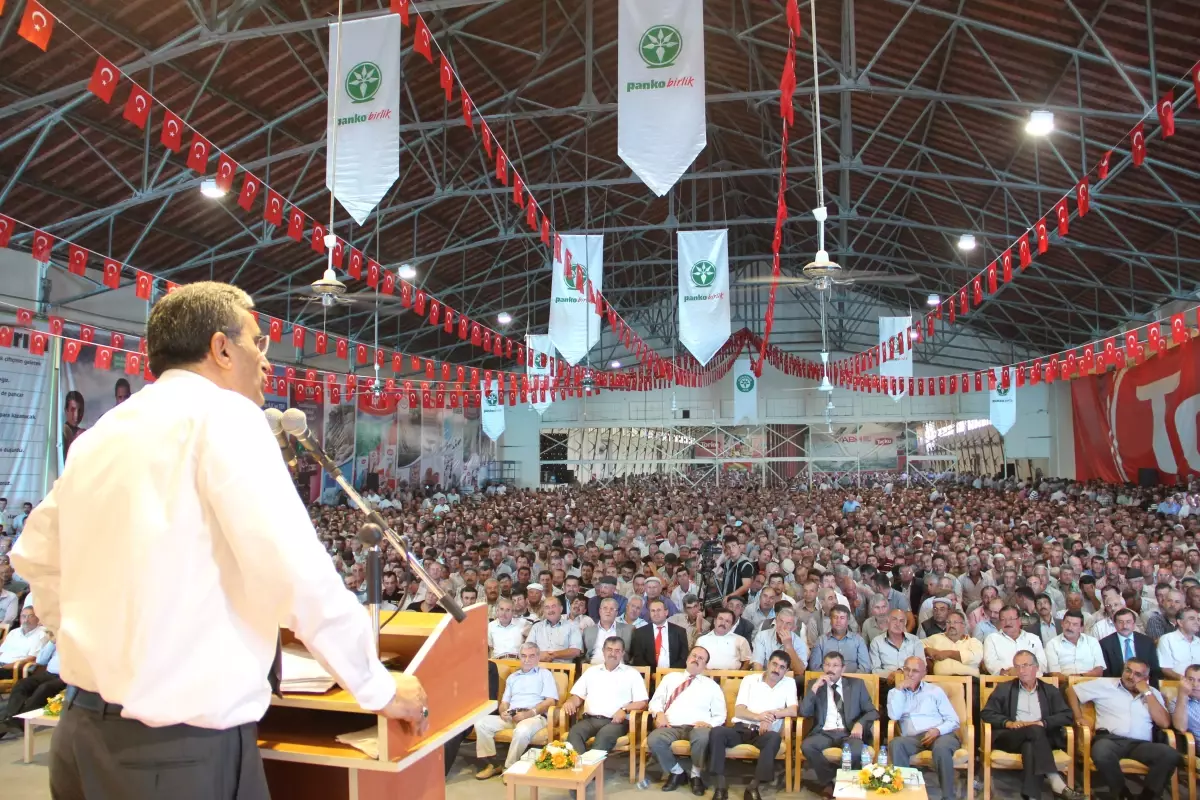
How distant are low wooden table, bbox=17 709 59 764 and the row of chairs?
9.47 feet

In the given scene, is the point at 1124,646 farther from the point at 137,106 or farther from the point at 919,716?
the point at 137,106

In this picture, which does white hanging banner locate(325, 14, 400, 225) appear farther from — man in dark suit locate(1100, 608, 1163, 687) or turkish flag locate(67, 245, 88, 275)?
man in dark suit locate(1100, 608, 1163, 687)

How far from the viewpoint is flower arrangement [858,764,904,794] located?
4.44 metres

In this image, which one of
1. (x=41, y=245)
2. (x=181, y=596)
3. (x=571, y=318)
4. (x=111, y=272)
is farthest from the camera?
(x=571, y=318)

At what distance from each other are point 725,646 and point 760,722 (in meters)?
0.96

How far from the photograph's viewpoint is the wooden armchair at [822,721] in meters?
5.23

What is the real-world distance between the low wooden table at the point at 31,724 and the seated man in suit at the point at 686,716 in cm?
383

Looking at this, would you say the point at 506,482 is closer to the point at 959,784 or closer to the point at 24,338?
the point at 24,338

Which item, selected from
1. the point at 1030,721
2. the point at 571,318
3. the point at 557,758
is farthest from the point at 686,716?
the point at 571,318

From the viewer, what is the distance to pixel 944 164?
1568 centimetres

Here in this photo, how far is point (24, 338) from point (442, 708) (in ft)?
47.4

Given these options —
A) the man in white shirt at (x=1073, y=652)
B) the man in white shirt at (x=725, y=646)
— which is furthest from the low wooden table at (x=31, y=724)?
the man in white shirt at (x=1073, y=652)

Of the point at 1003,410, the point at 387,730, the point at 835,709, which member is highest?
the point at 1003,410

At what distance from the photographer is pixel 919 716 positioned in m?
5.41
